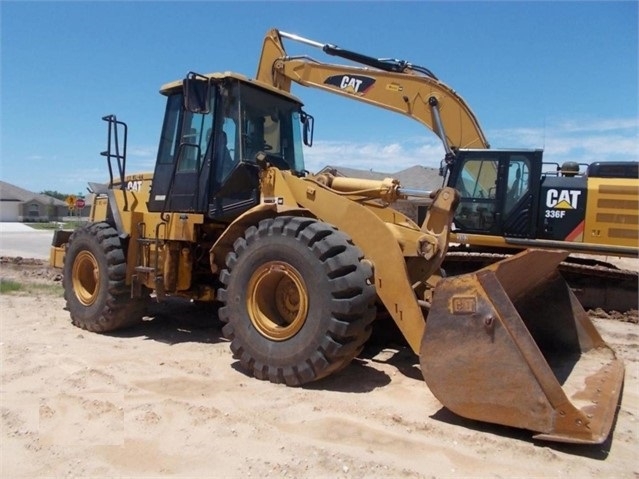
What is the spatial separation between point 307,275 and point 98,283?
10.1 feet

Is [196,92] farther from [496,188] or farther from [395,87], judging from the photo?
[496,188]

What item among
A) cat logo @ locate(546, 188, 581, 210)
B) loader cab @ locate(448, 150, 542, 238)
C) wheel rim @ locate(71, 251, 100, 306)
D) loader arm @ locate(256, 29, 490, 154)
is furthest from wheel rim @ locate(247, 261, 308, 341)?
cat logo @ locate(546, 188, 581, 210)

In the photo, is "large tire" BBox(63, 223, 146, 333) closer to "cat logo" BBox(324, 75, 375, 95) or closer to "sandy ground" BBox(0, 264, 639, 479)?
"sandy ground" BBox(0, 264, 639, 479)

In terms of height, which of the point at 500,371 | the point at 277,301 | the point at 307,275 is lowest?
the point at 500,371

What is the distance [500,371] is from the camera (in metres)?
3.54

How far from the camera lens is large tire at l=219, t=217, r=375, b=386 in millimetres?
4336

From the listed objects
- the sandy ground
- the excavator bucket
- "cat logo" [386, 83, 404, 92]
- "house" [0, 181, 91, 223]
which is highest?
"cat logo" [386, 83, 404, 92]

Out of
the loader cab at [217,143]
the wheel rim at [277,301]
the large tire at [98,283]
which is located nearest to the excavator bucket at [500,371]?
the wheel rim at [277,301]

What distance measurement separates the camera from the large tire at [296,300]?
434 cm

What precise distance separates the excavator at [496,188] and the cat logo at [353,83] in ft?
0.05

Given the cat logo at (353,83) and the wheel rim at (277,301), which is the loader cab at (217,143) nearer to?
the wheel rim at (277,301)

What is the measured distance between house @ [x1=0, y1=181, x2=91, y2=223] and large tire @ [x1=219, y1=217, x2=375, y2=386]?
56001 millimetres

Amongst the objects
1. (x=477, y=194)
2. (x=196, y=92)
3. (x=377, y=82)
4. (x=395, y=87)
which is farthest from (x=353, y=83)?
(x=196, y=92)

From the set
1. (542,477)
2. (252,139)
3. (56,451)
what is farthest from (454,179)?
(56,451)
